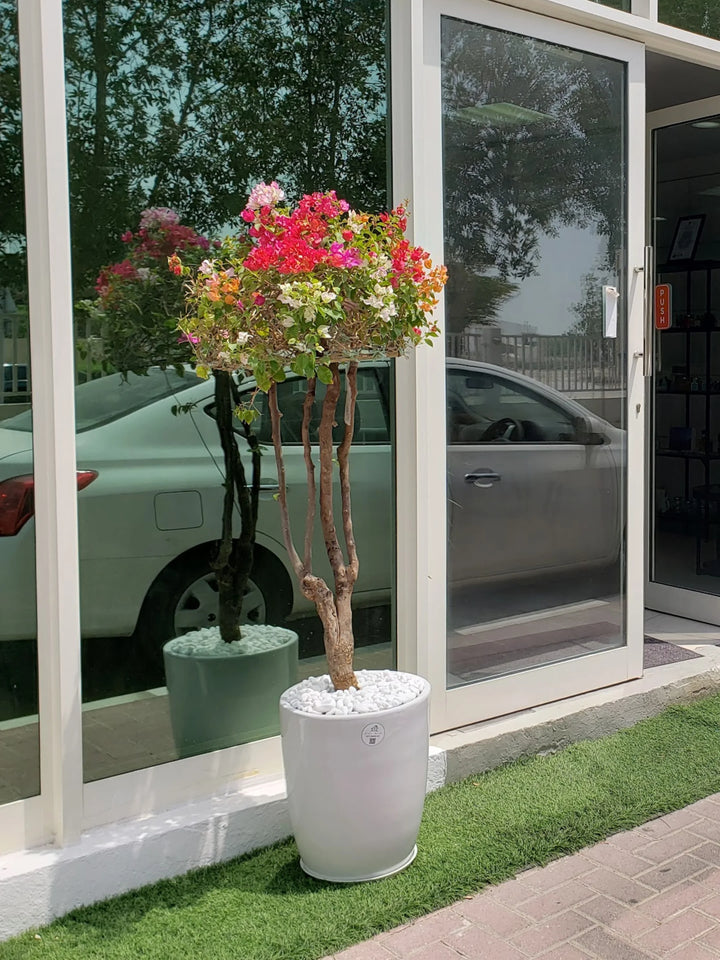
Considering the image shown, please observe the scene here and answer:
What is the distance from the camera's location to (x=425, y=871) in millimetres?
3033

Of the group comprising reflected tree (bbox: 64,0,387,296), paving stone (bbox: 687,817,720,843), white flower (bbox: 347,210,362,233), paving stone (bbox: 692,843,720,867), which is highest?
reflected tree (bbox: 64,0,387,296)

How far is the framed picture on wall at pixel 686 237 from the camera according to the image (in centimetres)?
578

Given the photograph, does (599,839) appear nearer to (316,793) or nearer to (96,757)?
(316,793)

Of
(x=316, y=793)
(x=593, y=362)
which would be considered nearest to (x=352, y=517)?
(x=316, y=793)

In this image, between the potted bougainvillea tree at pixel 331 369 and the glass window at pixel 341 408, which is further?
the glass window at pixel 341 408

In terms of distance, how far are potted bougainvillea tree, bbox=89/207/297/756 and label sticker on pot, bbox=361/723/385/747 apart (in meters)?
0.66

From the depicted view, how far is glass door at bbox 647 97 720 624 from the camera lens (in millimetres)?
5535

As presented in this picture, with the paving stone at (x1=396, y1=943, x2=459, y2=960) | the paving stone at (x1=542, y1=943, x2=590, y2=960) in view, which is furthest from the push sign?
the paving stone at (x1=396, y1=943, x2=459, y2=960)

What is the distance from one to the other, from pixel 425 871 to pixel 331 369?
1.54 m

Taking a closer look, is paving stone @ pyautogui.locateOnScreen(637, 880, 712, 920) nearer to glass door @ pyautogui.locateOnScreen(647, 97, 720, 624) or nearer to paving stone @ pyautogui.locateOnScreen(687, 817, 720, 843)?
paving stone @ pyautogui.locateOnScreen(687, 817, 720, 843)

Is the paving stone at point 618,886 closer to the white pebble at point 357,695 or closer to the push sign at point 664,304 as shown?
the white pebble at point 357,695

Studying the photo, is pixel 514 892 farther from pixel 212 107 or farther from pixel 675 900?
pixel 212 107

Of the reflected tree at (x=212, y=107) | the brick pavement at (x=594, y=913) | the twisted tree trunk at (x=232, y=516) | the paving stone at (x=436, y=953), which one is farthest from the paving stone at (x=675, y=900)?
the reflected tree at (x=212, y=107)

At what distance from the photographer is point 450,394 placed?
12.3 feet
